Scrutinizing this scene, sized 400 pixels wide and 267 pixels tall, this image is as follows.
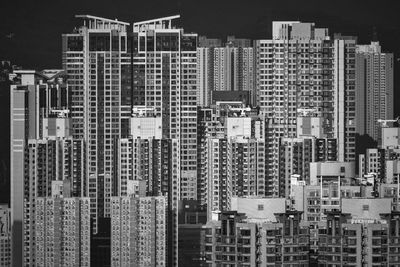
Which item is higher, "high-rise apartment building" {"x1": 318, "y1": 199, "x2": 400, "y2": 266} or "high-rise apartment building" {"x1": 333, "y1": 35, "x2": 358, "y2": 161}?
"high-rise apartment building" {"x1": 333, "y1": 35, "x2": 358, "y2": 161}

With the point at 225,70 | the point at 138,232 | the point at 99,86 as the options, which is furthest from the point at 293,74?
the point at 138,232

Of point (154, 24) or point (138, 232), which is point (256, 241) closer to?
point (138, 232)

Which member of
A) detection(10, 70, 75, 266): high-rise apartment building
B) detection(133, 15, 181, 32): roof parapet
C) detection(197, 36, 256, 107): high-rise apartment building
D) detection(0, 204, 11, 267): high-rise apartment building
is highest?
detection(133, 15, 181, 32): roof parapet

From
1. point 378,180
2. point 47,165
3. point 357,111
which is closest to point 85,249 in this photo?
point 47,165

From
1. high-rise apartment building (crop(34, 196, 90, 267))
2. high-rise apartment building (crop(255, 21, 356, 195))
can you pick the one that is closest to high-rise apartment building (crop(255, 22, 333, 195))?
high-rise apartment building (crop(255, 21, 356, 195))

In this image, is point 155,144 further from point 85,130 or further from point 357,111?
point 357,111

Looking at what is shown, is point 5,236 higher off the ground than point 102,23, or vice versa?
point 102,23

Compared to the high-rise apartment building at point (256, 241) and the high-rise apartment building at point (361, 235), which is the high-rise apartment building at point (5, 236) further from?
the high-rise apartment building at point (361, 235)

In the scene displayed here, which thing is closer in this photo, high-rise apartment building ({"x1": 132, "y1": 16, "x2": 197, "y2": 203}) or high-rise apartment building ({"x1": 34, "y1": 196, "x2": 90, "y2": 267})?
high-rise apartment building ({"x1": 34, "y1": 196, "x2": 90, "y2": 267})

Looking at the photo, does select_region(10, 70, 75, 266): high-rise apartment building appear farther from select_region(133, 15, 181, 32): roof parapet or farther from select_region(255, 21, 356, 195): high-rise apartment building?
select_region(255, 21, 356, 195): high-rise apartment building
